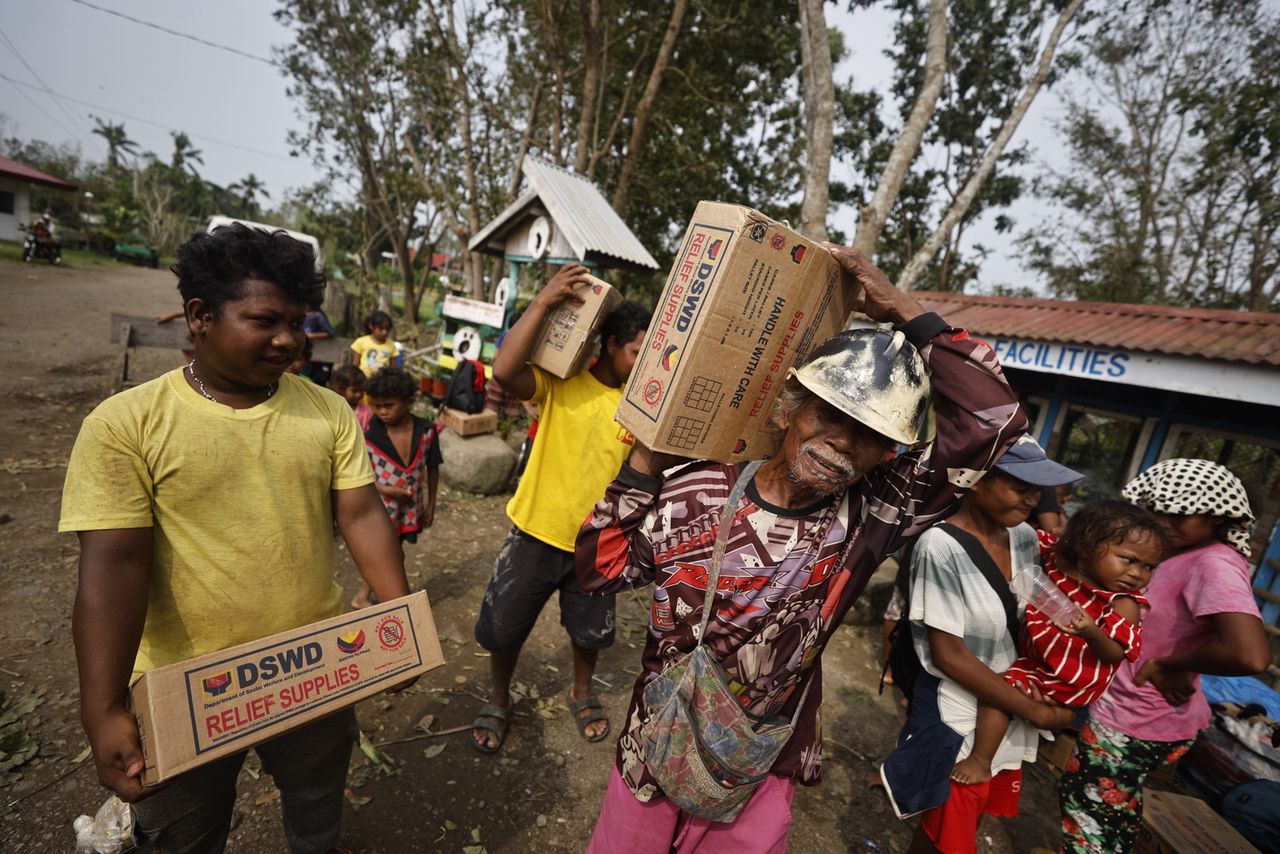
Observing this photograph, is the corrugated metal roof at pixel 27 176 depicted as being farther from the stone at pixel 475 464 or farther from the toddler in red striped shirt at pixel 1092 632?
the toddler in red striped shirt at pixel 1092 632

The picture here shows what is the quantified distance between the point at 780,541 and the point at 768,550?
43 millimetres

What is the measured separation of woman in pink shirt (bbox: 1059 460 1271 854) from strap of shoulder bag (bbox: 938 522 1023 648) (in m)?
0.96

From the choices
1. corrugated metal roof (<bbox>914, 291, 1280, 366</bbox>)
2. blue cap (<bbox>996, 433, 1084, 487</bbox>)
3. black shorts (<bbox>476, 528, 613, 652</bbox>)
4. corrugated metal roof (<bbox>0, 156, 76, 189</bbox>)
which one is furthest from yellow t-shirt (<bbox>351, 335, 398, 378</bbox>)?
corrugated metal roof (<bbox>0, 156, 76, 189</bbox>)

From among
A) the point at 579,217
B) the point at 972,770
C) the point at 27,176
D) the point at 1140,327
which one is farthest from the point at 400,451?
the point at 27,176

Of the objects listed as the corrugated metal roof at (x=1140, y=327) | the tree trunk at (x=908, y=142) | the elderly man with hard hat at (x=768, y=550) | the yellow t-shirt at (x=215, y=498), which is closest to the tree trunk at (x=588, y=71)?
the tree trunk at (x=908, y=142)

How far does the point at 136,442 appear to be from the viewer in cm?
138

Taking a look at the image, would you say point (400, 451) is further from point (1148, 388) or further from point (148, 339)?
point (1148, 388)

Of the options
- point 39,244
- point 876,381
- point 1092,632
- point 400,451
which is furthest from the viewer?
point 39,244

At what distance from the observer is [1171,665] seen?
8.07 ft

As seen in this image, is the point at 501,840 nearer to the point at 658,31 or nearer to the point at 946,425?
the point at 946,425

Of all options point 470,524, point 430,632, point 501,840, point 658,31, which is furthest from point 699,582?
point 658,31

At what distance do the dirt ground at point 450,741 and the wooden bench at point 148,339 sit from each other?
157 centimetres

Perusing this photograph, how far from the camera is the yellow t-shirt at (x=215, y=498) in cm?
135

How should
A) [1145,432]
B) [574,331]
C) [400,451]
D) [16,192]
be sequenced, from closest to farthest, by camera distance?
[574,331] < [400,451] < [1145,432] < [16,192]
